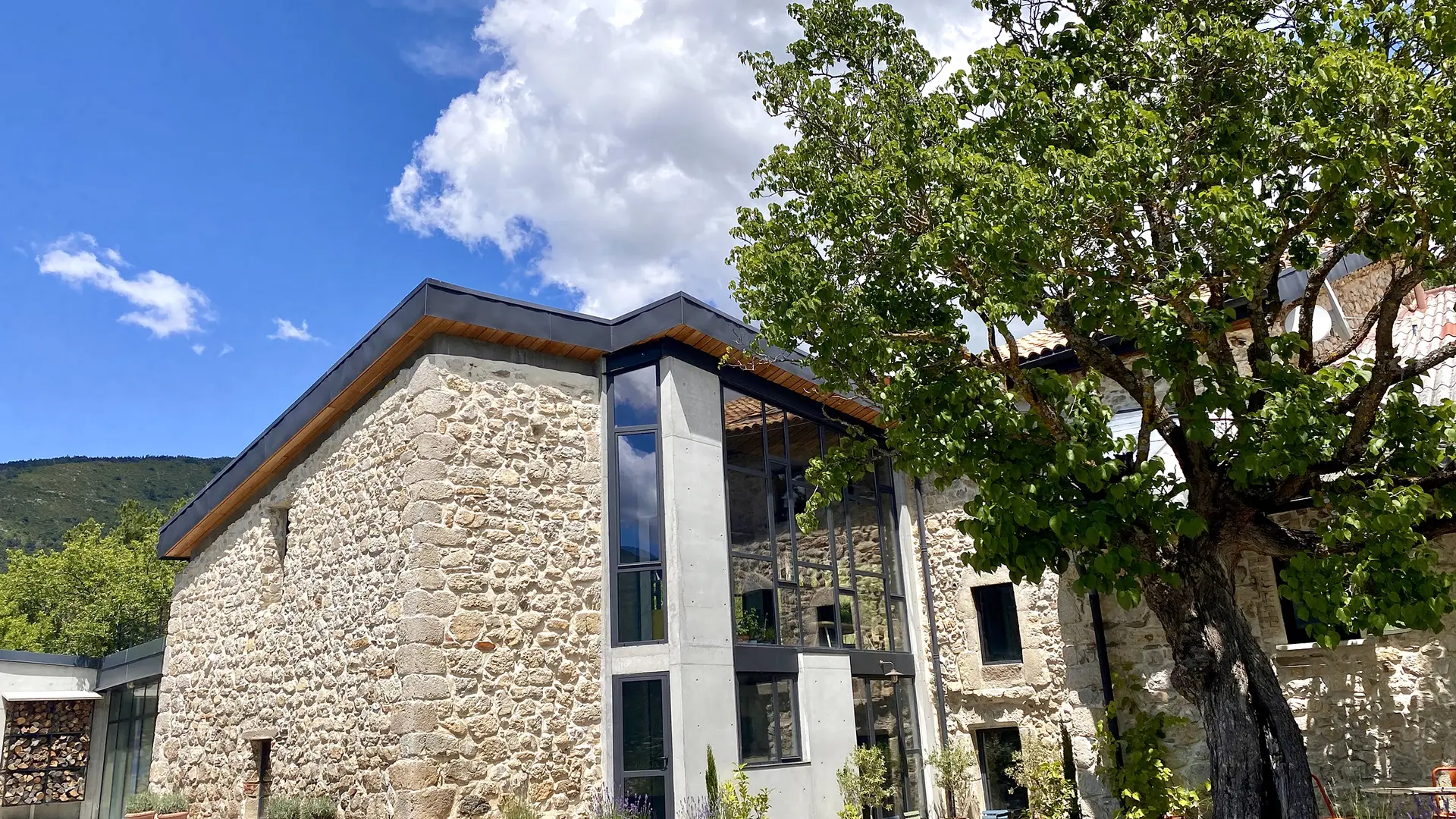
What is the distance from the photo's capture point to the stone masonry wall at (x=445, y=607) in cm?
1026

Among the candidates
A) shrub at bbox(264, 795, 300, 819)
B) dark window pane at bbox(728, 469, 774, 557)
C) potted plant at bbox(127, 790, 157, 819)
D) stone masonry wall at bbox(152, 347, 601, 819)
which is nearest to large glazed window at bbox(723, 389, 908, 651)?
dark window pane at bbox(728, 469, 774, 557)

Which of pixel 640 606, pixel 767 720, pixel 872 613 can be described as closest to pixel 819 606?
pixel 872 613

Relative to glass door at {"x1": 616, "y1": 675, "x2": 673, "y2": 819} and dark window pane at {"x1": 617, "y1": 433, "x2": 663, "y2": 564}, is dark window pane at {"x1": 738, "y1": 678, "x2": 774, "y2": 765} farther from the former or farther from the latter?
dark window pane at {"x1": 617, "y1": 433, "x2": 663, "y2": 564}

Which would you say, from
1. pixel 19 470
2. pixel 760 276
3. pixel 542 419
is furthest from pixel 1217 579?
pixel 19 470

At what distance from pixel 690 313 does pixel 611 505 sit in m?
2.69

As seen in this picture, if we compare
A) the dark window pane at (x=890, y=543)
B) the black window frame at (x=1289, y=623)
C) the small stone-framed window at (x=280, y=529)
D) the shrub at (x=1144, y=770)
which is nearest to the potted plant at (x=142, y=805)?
the small stone-framed window at (x=280, y=529)

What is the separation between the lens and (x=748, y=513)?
12938 millimetres

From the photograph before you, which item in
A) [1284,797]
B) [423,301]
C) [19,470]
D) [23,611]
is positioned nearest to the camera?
[1284,797]

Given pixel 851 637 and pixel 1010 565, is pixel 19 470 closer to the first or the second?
pixel 851 637

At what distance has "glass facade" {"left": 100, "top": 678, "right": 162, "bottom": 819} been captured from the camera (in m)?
18.4

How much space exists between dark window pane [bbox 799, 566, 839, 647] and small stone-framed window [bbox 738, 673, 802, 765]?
1.14 m

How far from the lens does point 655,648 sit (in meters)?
11.2

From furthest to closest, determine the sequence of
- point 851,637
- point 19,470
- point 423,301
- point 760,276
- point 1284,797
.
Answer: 1. point 19,470
2. point 851,637
3. point 423,301
4. point 760,276
5. point 1284,797

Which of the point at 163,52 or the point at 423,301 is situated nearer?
the point at 423,301
